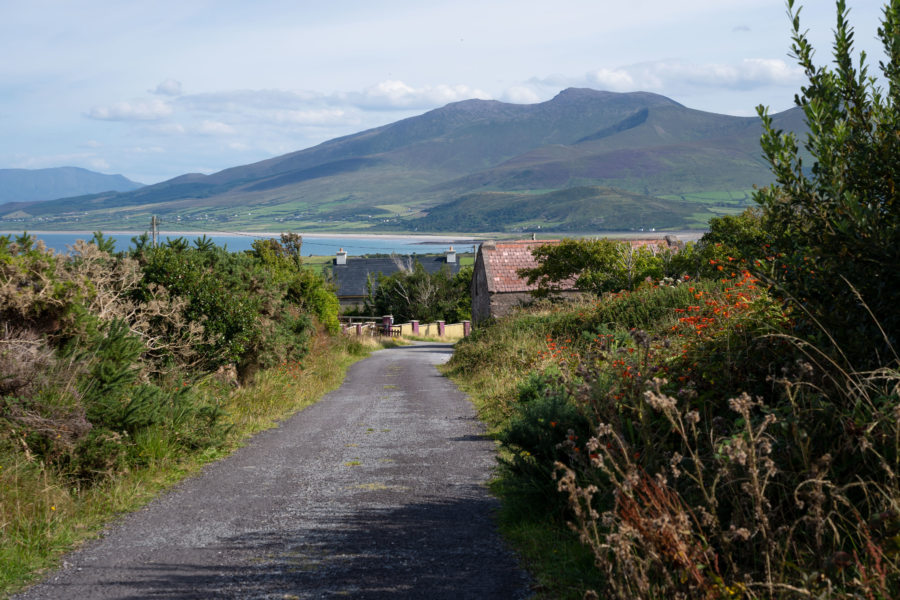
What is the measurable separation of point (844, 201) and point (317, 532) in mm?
4714

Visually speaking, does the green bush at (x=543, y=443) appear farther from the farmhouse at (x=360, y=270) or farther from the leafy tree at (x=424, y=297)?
the farmhouse at (x=360, y=270)

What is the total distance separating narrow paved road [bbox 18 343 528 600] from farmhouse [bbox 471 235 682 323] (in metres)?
35.1

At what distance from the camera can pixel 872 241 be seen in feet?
15.9

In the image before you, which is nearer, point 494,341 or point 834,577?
point 834,577

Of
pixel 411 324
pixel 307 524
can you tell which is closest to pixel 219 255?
pixel 307 524

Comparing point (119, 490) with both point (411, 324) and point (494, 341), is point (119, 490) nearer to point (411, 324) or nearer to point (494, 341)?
point (494, 341)

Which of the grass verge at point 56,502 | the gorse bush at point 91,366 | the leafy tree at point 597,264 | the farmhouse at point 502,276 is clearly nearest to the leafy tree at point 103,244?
the gorse bush at point 91,366

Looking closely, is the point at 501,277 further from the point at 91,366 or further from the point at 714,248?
the point at 91,366

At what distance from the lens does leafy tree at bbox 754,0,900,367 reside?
16.4 ft

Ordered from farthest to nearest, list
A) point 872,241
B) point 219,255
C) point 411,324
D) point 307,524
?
point 411,324
point 219,255
point 307,524
point 872,241

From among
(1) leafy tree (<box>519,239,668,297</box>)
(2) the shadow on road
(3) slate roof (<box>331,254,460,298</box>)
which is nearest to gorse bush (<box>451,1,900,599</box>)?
(2) the shadow on road

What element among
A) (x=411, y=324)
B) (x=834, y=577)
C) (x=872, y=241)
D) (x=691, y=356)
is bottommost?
(x=411, y=324)

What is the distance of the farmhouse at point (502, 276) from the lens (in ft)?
153

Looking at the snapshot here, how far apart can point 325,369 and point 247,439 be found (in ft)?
39.3
